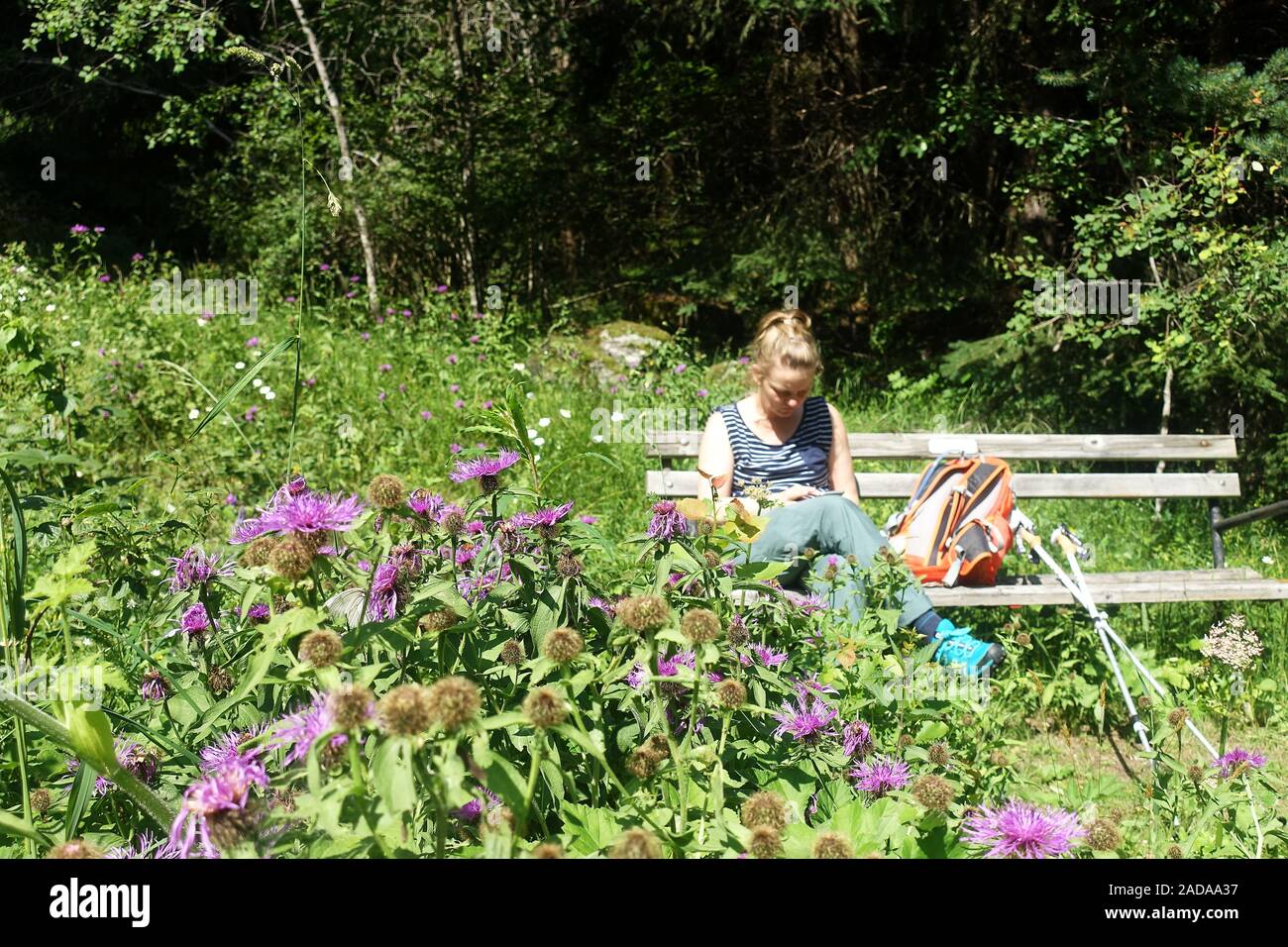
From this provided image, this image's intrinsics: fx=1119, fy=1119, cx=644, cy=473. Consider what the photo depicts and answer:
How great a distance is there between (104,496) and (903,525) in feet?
8.19

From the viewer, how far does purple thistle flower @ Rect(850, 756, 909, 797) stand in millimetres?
1526

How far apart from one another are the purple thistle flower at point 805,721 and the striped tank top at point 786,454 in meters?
2.29

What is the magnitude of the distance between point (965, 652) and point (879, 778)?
69.4 inches

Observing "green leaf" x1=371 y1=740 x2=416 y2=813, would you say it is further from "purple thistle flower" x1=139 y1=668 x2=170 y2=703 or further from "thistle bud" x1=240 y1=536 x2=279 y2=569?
"purple thistle flower" x1=139 y1=668 x2=170 y2=703

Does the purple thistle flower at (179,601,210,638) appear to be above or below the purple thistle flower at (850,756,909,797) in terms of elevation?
above

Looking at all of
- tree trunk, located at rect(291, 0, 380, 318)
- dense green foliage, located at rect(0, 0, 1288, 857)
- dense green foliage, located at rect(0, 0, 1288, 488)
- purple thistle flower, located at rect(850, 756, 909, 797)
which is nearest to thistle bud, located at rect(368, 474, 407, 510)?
dense green foliage, located at rect(0, 0, 1288, 857)

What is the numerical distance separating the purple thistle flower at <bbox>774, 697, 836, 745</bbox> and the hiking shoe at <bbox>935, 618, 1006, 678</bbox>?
5.21 feet

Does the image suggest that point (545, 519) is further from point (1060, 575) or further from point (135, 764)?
point (1060, 575)

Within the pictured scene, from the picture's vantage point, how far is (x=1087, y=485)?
4398mm

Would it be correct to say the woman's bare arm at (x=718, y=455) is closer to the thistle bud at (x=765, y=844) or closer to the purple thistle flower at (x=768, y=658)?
the purple thistle flower at (x=768, y=658)

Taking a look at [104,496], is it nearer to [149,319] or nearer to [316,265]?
[149,319]

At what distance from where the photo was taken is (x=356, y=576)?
4.53ft

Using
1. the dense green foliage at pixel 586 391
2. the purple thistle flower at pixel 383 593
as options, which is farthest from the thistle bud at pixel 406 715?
the purple thistle flower at pixel 383 593
